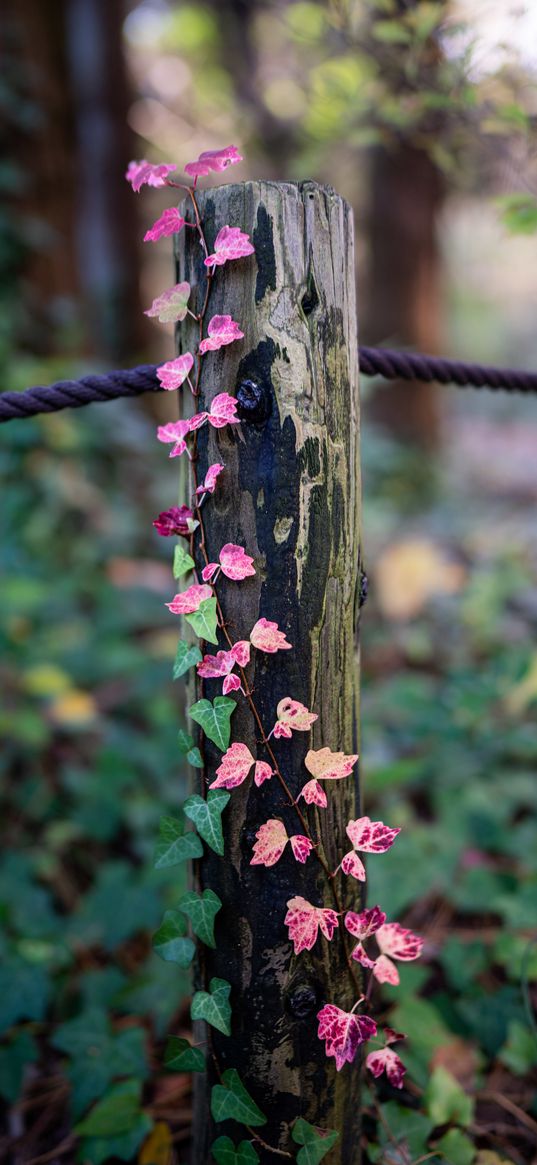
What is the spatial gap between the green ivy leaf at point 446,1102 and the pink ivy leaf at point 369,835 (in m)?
0.64

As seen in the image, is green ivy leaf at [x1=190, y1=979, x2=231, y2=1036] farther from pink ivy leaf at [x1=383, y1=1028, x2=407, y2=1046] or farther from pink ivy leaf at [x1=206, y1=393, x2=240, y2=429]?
pink ivy leaf at [x1=206, y1=393, x2=240, y2=429]

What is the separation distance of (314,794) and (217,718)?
0.50 feet

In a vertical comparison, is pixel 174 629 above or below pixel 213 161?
below

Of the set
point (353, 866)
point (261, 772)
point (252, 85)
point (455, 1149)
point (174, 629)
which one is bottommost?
point (455, 1149)

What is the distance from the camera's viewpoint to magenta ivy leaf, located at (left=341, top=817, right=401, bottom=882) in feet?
2.94

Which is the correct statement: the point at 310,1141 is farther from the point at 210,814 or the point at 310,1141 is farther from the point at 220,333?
the point at 220,333

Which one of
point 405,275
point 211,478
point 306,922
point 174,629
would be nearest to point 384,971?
point 306,922

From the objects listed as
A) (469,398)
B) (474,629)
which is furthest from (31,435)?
(469,398)

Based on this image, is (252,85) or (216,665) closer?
(216,665)

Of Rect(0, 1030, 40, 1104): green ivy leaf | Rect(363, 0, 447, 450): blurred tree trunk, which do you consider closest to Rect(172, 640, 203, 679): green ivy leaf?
Rect(0, 1030, 40, 1104): green ivy leaf

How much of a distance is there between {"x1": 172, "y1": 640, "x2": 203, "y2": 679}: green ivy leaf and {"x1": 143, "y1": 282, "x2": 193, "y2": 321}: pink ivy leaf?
1.36ft

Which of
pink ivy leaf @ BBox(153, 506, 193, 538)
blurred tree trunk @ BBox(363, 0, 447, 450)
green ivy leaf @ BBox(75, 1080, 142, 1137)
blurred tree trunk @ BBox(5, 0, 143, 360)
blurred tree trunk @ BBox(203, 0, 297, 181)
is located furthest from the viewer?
blurred tree trunk @ BBox(203, 0, 297, 181)

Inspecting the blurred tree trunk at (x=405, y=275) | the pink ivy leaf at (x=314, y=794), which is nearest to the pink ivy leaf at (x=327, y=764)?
the pink ivy leaf at (x=314, y=794)

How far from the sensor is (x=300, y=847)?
0.89 m
